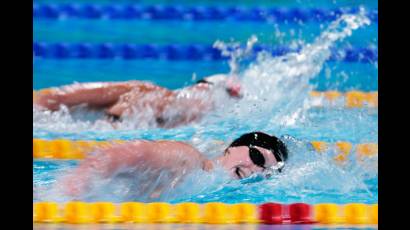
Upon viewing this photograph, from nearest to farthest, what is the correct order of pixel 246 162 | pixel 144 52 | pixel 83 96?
pixel 246 162, pixel 83 96, pixel 144 52

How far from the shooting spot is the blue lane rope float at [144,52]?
15.7 ft

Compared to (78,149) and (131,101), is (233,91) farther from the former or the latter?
(78,149)

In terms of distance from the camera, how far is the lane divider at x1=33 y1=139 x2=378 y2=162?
3260 mm

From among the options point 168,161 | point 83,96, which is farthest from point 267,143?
point 83,96

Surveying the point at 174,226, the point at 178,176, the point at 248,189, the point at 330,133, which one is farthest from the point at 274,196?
the point at 330,133

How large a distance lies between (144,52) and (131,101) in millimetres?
1205

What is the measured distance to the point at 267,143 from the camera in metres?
2.89

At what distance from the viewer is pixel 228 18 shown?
17.3ft

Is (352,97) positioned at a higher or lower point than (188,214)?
higher

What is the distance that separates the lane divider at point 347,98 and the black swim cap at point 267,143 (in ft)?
3.77

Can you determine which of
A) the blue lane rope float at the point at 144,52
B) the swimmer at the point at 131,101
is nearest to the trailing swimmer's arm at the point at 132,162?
the swimmer at the point at 131,101

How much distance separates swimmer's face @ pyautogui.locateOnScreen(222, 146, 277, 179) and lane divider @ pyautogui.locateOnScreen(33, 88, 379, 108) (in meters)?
1.25

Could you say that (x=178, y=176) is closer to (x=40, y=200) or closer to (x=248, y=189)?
(x=248, y=189)

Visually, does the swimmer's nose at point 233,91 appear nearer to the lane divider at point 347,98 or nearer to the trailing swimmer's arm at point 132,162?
the lane divider at point 347,98
